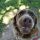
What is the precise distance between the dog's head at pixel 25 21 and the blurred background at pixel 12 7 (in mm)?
1280

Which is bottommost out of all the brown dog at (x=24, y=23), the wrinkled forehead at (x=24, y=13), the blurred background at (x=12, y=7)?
the brown dog at (x=24, y=23)

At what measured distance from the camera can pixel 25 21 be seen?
222 centimetres

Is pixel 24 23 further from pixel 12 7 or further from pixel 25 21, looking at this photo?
pixel 12 7

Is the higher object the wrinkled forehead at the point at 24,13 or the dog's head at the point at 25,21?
the wrinkled forehead at the point at 24,13

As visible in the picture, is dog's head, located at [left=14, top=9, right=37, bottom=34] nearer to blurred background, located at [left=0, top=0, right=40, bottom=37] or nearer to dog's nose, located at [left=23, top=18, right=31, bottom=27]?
dog's nose, located at [left=23, top=18, right=31, bottom=27]

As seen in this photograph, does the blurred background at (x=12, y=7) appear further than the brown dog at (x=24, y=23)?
Yes

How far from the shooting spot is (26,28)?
231cm

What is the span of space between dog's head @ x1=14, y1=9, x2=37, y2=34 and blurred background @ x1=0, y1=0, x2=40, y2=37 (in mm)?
1280

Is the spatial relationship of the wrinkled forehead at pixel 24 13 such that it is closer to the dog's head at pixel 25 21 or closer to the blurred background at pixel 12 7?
the dog's head at pixel 25 21

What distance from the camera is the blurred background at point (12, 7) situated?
368 cm

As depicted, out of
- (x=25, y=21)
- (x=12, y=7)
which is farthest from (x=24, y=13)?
(x=12, y=7)

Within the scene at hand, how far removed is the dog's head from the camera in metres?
2.22

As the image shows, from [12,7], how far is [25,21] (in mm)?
1735

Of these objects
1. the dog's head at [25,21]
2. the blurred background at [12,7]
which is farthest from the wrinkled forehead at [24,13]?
the blurred background at [12,7]
